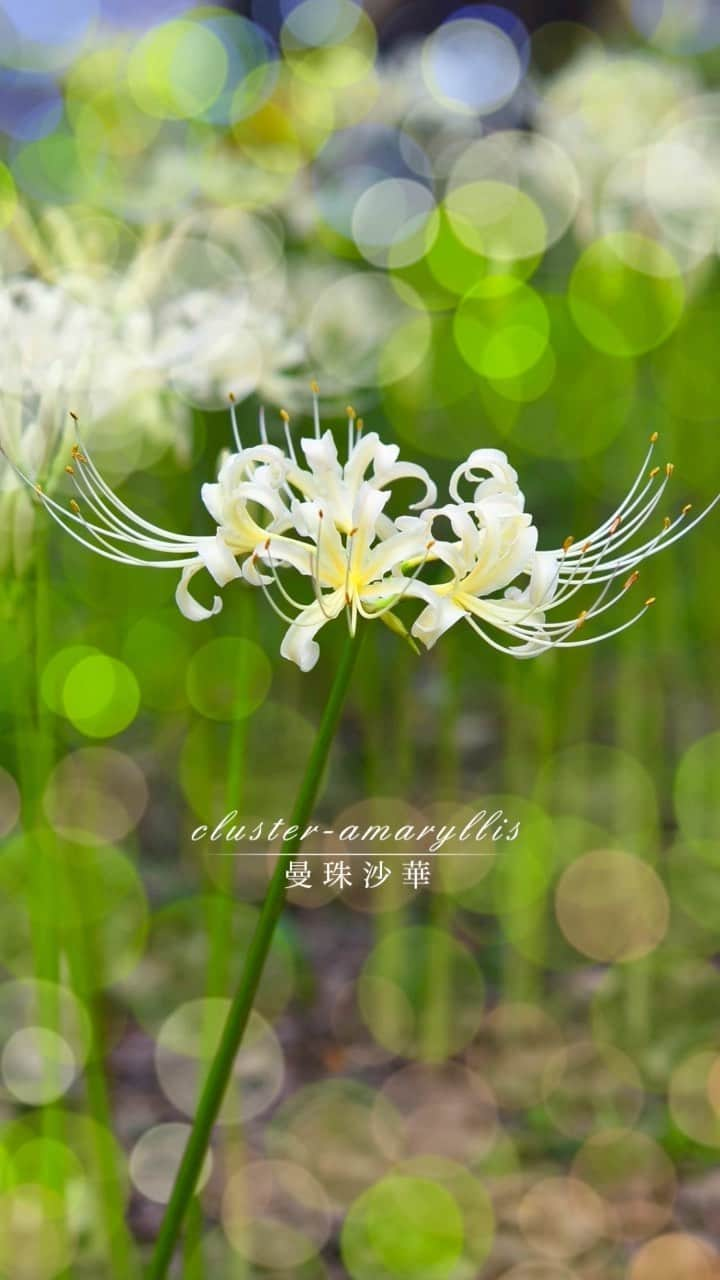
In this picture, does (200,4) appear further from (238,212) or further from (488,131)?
(238,212)

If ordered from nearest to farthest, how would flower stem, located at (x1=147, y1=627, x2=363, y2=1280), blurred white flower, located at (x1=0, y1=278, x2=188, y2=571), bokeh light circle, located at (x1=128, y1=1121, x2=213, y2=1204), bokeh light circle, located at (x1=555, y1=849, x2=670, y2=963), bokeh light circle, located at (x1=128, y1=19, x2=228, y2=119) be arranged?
flower stem, located at (x1=147, y1=627, x2=363, y2=1280), blurred white flower, located at (x1=0, y1=278, x2=188, y2=571), bokeh light circle, located at (x1=128, y1=1121, x2=213, y2=1204), bokeh light circle, located at (x1=128, y1=19, x2=228, y2=119), bokeh light circle, located at (x1=555, y1=849, x2=670, y2=963)

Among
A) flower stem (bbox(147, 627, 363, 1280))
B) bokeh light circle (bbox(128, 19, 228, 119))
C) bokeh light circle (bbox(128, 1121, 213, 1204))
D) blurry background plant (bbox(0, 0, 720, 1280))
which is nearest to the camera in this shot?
flower stem (bbox(147, 627, 363, 1280))

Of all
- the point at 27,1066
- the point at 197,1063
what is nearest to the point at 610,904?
the point at 197,1063

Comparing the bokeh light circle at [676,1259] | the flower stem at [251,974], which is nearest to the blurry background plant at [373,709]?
the bokeh light circle at [676,1259]

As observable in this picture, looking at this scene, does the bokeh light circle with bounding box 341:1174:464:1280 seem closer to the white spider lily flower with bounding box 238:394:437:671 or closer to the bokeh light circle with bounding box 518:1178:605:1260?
the bokeh light circle with bounding box 518:1178:605:1260

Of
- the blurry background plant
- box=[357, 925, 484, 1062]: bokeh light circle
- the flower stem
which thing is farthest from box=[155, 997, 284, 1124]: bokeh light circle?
the flower stem

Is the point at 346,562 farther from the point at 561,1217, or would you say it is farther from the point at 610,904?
the point at 610,904

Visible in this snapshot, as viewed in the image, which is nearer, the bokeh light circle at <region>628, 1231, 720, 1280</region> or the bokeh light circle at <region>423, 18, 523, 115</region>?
the bokeh light circle at <region>628, 1231, 720, 1280</region>

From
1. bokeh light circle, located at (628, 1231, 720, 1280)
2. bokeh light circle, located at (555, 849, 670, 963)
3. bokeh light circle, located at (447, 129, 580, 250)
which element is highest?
bokeh light circle, located at (447, 129, 580, 250)
